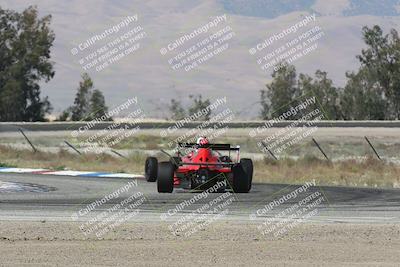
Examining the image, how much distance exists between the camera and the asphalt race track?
18703 millimetres

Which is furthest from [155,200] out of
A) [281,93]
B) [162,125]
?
[281,93]

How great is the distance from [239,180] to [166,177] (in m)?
1.78

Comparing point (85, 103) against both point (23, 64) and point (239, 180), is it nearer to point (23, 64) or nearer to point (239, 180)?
point (23, 64)

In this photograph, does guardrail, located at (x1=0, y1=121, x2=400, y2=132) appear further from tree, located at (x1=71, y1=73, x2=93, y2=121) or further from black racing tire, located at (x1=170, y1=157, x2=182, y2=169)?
black racing tire, located at (x1=170, y1=157, x2=182, y2=169)

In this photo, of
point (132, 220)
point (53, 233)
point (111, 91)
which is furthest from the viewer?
point (111, 91)

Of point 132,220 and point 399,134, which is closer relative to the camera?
point 132,220

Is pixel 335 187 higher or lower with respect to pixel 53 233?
lower

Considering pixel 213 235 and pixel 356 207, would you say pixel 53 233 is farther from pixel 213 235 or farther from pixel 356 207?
pixel 356 207

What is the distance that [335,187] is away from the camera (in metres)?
26.0

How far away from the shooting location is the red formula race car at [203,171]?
72.4ft

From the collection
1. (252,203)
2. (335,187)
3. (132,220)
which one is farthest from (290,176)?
(132,220)

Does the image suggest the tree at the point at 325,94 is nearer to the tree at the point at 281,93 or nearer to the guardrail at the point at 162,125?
the tree at the point at 281,93

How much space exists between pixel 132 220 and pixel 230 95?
129 metres

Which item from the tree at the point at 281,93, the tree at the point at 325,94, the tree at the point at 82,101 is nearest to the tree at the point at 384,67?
the tree at the point at 325,94
